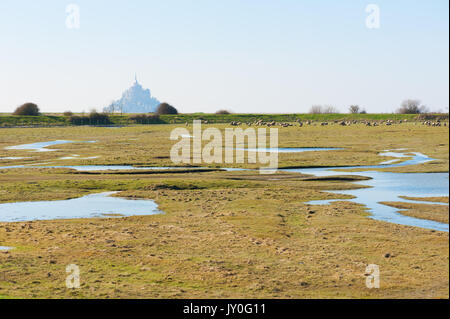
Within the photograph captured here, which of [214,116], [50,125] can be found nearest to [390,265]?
[50,125]

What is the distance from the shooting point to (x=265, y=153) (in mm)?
64688

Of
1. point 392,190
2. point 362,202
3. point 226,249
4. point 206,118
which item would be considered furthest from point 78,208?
point 206,118

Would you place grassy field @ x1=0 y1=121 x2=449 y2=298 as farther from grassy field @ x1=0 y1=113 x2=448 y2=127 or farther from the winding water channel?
grassy field @ x1=0 y1=113 x2=448 y2=127

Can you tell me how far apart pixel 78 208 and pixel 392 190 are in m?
19.7

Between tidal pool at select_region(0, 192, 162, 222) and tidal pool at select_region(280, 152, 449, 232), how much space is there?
400 inches

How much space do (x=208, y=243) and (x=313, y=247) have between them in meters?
4.17

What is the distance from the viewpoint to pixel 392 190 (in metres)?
35.3

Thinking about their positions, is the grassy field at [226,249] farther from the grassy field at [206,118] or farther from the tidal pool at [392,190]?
the grassy field at [206,118]

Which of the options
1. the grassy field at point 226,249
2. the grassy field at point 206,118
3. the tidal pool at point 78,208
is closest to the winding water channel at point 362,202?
the tidal pool at point 78,208

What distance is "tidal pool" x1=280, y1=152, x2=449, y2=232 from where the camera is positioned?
26.2 m
